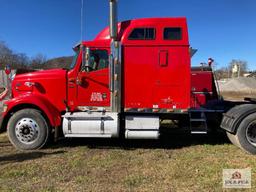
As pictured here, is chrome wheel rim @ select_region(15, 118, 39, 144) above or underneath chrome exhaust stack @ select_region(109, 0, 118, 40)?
underneath

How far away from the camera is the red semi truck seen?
734cm

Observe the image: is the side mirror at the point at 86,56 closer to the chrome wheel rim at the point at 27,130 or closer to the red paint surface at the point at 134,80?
the red paint surface at the point at 134,80

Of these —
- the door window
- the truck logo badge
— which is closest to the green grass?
the truck logo badge

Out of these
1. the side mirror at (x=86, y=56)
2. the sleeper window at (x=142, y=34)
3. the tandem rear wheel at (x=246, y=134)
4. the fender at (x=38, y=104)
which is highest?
the sleeper window at (x=142, y=34)

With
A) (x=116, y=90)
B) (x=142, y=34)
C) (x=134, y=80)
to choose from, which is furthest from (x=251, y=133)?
(x=142, y=34)

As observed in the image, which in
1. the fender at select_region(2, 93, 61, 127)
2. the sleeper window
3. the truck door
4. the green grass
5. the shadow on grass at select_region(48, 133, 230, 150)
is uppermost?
the sleeper window

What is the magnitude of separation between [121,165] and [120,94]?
188cm

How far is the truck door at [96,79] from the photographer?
24.8ft

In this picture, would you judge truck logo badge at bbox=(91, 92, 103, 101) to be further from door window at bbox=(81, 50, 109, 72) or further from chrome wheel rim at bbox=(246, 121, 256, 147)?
chrome wheel rim at bbox=(246, 121, 256, 147)

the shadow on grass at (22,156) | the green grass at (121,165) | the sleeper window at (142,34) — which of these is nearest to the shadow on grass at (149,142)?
the green grass at (121,165)

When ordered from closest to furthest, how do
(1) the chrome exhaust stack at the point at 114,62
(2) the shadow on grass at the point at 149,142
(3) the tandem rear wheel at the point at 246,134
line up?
1. (3) the tandem rear wheel at the point at 246,134
2. (1) the chrome exhaust stack at the point at 114,62
3. (2) the shadow on grass at the point at 149,142

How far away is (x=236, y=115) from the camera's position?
23.7 feet

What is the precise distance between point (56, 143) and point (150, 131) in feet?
8.56

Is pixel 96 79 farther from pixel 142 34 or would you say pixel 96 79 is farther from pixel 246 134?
pixel 246 134
